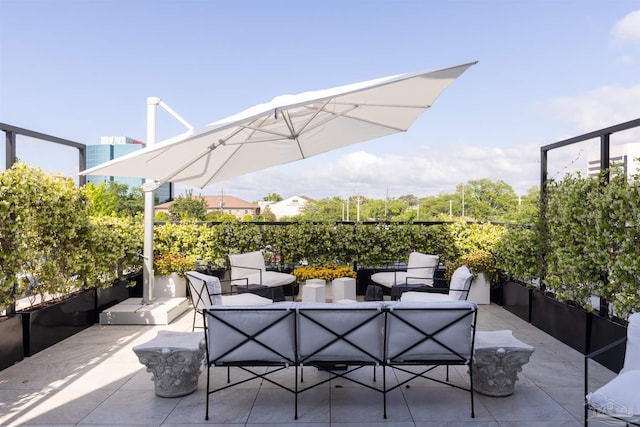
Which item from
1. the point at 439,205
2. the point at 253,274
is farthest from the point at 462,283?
the point at 439,205

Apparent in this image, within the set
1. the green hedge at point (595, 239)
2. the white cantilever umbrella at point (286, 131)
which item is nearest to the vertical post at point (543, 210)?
the green hedge at point (595, 239)

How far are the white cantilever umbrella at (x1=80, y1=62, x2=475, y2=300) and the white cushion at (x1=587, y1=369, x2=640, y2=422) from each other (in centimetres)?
219

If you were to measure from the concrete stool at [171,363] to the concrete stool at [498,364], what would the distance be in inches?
84.1

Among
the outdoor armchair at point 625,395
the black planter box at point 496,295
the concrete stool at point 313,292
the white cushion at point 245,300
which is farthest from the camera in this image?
the black planter box at point 496,295

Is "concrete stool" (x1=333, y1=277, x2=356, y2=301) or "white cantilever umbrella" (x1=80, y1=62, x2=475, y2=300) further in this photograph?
"concrete stool" (x1=333, y1=277, x2=356, y2=301)

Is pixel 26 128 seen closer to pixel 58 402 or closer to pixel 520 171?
pixel 58 402

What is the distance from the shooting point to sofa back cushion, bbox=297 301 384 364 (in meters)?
3.11

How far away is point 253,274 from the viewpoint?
7.13 meters

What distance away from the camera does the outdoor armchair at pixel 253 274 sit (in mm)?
6785

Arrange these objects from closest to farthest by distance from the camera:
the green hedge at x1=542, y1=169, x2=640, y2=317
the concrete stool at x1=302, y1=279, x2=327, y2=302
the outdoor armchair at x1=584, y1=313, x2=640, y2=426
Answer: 1. the outdoor armchair at x1=584, y1=313, x2=640, y2=426
2. the green hedge at x1=542, y1=169, x2=640, y2=317
3. the concrete stool at x1=302, y1=279, x2=327, y2=302

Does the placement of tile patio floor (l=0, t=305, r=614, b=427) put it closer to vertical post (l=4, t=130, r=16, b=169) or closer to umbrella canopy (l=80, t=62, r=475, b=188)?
umbrella canopy (l=80, t=62, r=475, b=188)

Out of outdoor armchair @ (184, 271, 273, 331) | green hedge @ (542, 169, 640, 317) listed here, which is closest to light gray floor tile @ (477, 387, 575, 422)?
green hedge @ (542, 169, 640, 317)

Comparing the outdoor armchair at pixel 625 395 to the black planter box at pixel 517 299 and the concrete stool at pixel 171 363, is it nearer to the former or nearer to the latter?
the concrete stool at pixel 171 363

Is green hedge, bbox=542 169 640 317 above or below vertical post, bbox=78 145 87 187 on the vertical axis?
below
